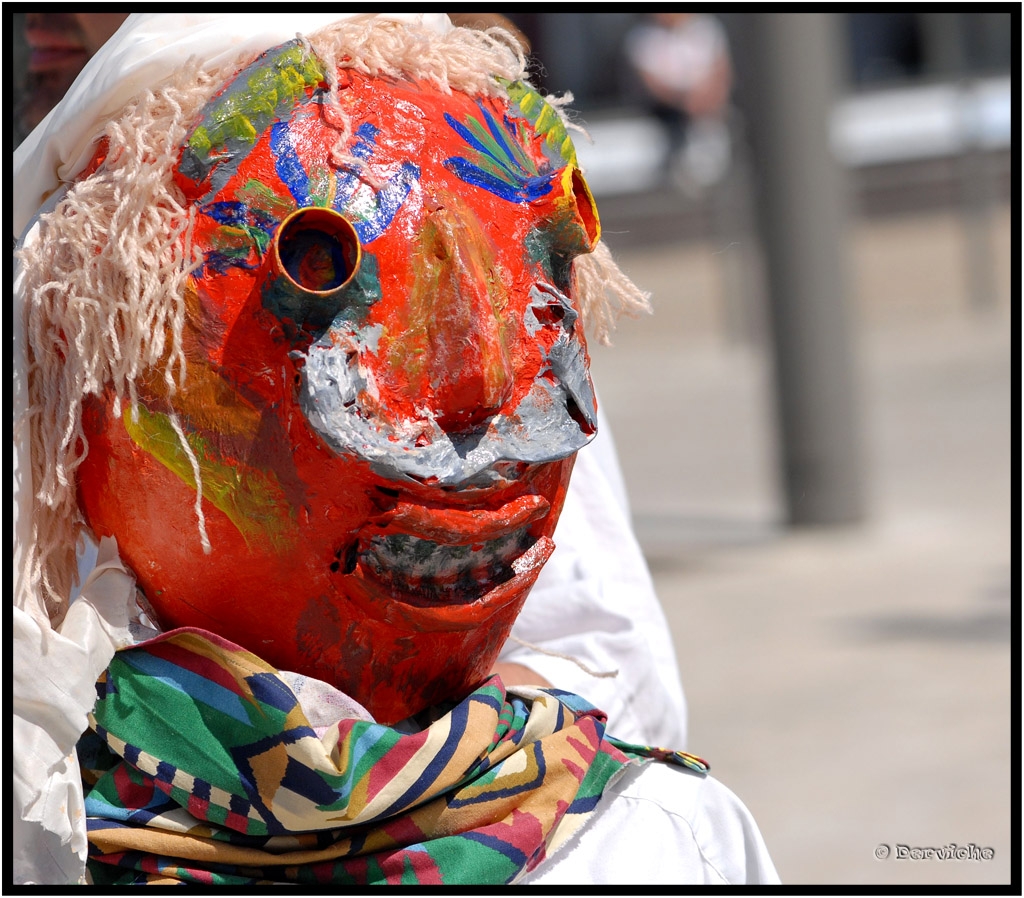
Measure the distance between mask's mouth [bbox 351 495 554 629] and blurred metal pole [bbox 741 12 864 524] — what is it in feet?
16.3

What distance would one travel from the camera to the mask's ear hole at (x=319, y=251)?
3.93 feet

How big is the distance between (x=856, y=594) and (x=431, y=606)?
4487 mm

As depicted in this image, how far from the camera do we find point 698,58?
41.0ft

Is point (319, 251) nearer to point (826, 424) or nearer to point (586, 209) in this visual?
point (586, 209)

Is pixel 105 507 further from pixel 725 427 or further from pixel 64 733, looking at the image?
pixel 725 427

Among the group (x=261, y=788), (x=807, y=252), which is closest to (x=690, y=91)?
(x=807, y=252)

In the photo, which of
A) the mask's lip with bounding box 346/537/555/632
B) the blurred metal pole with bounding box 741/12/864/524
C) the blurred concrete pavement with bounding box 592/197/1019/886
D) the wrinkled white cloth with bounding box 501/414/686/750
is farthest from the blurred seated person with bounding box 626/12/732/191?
the mask's lip with bounding box 346/537/555/632

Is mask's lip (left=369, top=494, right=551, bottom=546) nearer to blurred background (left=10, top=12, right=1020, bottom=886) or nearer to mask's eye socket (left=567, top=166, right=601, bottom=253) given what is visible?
mask's eye socket (left=567, top=166, right=601, bottom=253)

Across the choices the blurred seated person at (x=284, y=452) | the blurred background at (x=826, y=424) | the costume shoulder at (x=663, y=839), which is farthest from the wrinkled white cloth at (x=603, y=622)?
the blurred seated person at (x=284, y=452)

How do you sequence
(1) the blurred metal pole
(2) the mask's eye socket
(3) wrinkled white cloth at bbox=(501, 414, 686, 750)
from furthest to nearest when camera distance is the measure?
(1) the blurred metal pole → (3) wrinkled white cloth at bbox=(501, 414, 686, 750) → (2) the mask's eye socket

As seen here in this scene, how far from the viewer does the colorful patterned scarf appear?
1.25 m

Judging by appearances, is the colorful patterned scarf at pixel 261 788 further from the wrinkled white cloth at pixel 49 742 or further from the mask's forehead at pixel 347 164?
the mask's forehead at pixel 347 164

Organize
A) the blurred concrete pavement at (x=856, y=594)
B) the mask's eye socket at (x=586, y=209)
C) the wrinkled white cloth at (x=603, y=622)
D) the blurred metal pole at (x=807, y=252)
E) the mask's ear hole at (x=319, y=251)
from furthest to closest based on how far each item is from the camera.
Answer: the blurred metal pole at (x=807, y=252) < the blurred concrete pavement at (x=856, y=594) < the wrinkled white cloth at (x=603, y=622) < the mask's eye socket at (x=586, y=209) < the mask's ear hole at (x=319, y=251)

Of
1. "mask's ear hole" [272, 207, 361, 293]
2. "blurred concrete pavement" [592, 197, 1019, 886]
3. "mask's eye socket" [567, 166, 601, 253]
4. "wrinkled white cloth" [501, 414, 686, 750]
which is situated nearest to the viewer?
"mask's ear hole" [272, 207, 361, 293]
